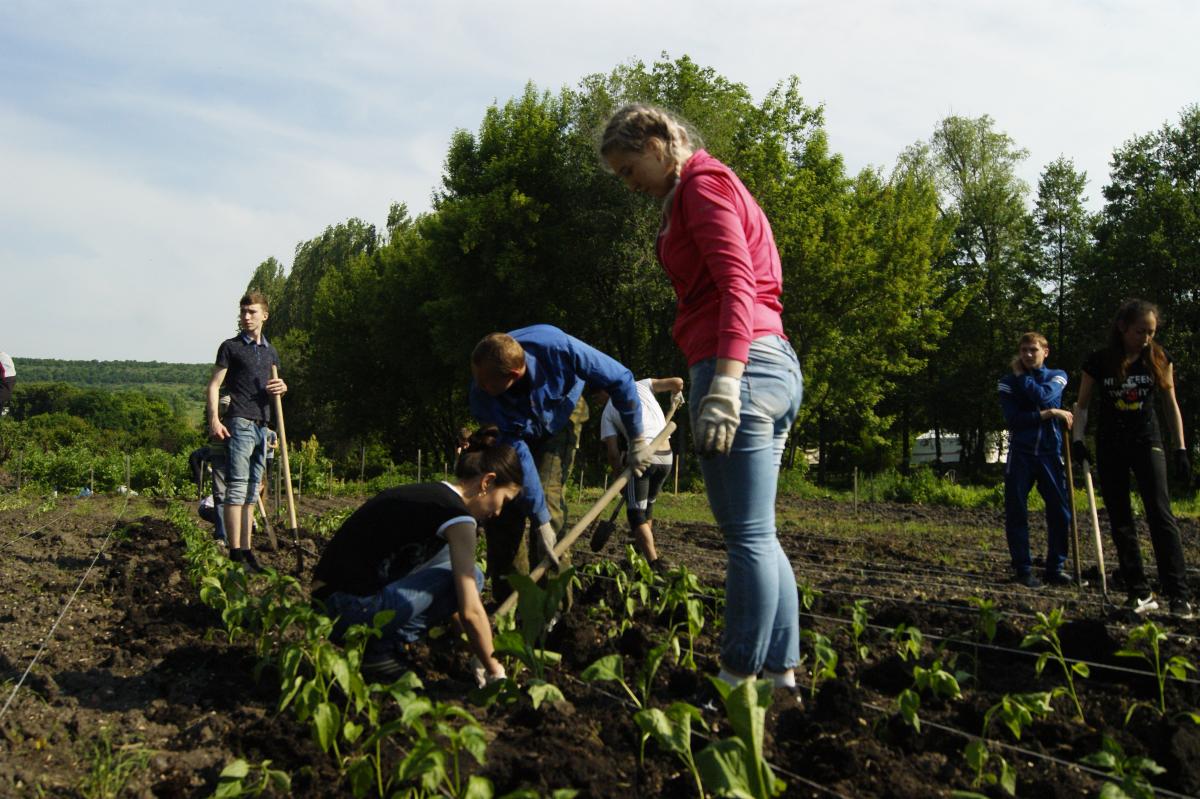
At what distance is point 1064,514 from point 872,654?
9.60 ft

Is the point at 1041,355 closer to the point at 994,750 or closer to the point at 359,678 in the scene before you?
the point at 994,750

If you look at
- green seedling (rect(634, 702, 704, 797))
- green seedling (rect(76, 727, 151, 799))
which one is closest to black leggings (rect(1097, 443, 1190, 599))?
green seedling (rect(634, 702, 704, 797))

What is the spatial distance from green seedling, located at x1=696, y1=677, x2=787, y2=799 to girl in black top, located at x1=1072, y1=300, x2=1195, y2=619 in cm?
362

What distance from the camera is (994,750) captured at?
273 centimetres

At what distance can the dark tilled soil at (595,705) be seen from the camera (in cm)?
256

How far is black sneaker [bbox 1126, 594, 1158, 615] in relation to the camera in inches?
186

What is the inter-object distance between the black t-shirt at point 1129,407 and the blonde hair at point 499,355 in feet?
11.2

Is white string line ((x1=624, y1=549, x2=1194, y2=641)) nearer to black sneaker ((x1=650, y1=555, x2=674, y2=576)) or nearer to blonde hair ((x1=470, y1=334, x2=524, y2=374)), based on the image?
black sneaker ((x1=650, y1=555, x2=674, y2=576))

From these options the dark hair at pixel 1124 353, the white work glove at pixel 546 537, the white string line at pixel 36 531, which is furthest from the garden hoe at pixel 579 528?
the white string line at pixel 36 531

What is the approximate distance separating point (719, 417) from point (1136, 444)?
3.52 meters

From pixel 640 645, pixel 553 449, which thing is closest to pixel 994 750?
pixel 640 645

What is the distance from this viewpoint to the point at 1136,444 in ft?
16.9

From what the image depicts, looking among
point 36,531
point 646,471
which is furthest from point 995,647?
point 36,531

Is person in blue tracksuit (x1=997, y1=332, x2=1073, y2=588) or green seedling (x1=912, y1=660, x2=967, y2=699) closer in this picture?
green seedling (x1=912, y1=660, x2=967, y2=699)
